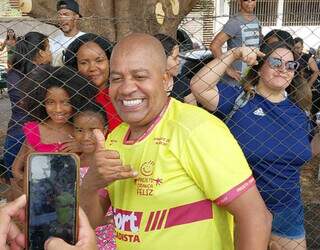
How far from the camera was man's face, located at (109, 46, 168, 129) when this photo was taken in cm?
154

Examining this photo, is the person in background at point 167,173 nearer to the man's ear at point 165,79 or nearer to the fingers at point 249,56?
the man's ear at point 165,79

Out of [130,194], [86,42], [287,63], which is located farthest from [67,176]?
[86,42]

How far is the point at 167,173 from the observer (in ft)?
4.78

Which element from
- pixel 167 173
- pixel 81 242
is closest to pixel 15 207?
pixel 81 242

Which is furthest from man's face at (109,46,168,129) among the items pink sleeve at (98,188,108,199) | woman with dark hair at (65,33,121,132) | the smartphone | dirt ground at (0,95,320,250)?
dirt ground at (0,95,320,250)

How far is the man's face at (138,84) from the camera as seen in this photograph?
1.54 meters

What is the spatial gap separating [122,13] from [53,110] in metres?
2.85

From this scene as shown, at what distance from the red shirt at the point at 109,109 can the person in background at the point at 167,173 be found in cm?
100

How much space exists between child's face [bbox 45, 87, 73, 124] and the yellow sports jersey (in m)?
1.18

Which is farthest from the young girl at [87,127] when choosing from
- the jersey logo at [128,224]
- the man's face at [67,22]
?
the man's face at [67,22]

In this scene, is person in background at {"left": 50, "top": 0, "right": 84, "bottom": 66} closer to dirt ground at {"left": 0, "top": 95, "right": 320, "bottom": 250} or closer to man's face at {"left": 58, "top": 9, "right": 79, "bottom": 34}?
man's face at {"left": 58, "top": 9, "right": 79, "bottom": 34}

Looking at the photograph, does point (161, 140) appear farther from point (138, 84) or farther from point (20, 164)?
point (20, 164)

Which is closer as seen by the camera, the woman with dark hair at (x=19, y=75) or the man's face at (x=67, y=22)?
the woman with dark hair at (x=19, y=75)

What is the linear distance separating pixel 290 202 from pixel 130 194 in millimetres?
1376
